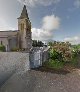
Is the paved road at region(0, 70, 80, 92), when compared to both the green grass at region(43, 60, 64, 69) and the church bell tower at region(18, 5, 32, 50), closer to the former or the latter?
the green grass at region(43, 60, 64, 69)

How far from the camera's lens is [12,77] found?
1220cm

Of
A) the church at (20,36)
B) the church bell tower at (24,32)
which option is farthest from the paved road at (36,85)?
the church bell tower at (24,32)

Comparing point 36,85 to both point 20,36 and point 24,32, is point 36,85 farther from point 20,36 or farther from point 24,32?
point 20,36

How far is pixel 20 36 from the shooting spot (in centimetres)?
5119

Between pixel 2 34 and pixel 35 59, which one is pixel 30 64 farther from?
pixel 2 34

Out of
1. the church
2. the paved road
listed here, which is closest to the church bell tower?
the church

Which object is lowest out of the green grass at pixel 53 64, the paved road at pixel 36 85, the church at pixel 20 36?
the paved road at pixel 36 85

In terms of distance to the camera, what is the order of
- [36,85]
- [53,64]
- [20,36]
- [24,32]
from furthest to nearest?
[20,36] → [24,32] → [53,64] → [36,85]

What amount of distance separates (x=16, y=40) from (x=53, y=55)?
29.9m

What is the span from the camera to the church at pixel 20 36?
48969mm

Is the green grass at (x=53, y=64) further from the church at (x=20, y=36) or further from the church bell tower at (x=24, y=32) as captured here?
the church bell tower at (x=24, y=32)

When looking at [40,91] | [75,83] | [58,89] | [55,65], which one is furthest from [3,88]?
[55,65]

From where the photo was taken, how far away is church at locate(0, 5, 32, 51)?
4897 cm

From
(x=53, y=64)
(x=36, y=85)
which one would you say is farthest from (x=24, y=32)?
(x=36, y=85)
